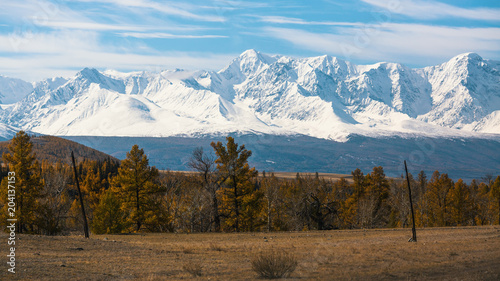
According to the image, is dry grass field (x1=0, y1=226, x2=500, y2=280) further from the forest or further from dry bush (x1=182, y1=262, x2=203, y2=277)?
the forest

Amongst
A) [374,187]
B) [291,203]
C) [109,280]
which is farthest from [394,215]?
[109,280]

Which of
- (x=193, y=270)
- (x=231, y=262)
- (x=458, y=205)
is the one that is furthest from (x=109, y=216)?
(x=458, y=205)

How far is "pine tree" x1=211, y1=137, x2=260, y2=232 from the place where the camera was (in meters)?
59.5

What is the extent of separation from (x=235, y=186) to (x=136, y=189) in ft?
38.6

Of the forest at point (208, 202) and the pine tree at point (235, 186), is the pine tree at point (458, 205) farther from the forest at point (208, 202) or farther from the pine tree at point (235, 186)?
the pine tree at point (235, 186)

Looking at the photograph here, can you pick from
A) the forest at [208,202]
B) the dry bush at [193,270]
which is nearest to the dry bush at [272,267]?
the dry bush at [193,270]

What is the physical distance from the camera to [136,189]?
189ft

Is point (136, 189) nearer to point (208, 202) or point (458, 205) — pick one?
point (208, 202)

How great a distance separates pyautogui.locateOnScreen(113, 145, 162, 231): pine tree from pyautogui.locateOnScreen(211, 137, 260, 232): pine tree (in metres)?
8.00

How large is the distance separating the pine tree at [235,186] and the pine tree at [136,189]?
26.3ft

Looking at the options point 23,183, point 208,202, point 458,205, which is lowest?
point 458,205

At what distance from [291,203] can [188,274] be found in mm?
51741

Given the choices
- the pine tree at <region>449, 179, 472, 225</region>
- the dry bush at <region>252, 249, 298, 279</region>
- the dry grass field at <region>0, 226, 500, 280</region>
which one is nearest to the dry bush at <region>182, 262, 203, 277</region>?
the dry grass field at <region>0, 226, 500, 280</region>

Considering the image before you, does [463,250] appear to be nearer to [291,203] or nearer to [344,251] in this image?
[344,251]
